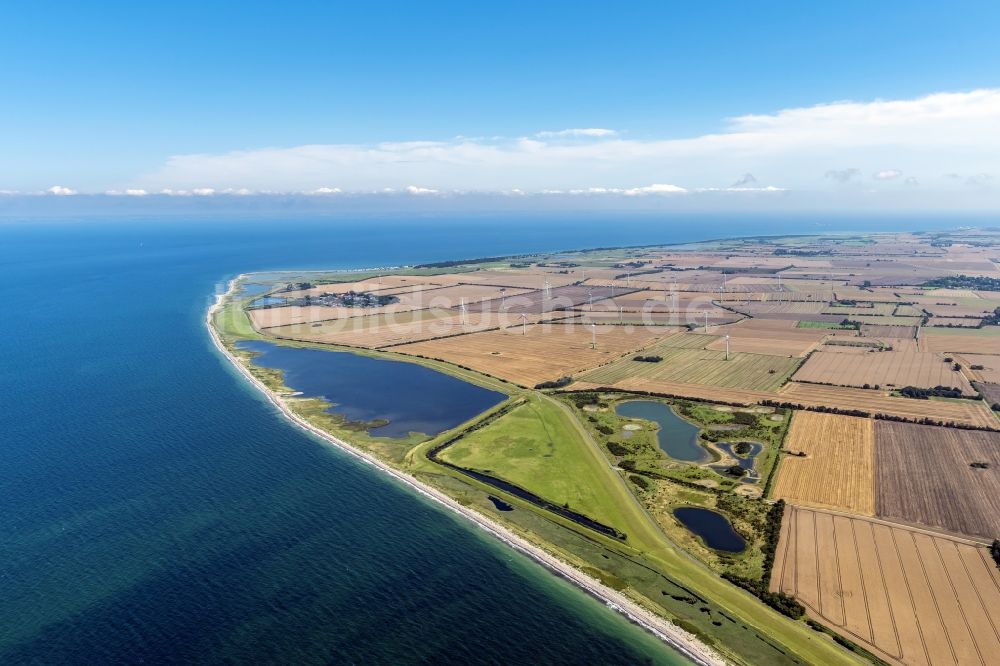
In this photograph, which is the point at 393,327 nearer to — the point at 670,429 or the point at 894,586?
the point at 670,429

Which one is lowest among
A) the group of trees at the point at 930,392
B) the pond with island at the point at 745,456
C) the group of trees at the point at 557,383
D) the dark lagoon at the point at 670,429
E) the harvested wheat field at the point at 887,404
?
Answer: the dark lagoon at the point at 670,429

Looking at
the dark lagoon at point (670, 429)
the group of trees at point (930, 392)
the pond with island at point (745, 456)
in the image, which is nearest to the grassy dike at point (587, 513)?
the dark lagoon at point (670, 429)

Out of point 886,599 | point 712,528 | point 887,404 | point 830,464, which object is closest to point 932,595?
point 886,599

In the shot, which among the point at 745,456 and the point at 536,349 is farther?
the point at 536,349

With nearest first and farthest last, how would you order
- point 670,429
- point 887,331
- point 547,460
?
point 547,460 < point 670,429 < point 887,331

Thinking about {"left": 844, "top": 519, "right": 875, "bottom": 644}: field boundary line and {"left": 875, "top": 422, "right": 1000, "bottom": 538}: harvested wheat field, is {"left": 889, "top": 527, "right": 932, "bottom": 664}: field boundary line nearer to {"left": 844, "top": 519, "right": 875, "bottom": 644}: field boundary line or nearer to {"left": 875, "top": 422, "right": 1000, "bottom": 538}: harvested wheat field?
{"left": 844, "top": 519, "right": 875, "bottom": 644}: field boundary line

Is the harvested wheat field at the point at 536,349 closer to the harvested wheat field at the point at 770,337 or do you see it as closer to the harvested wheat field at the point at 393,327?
the harvested wheat field at the point at 393,327
